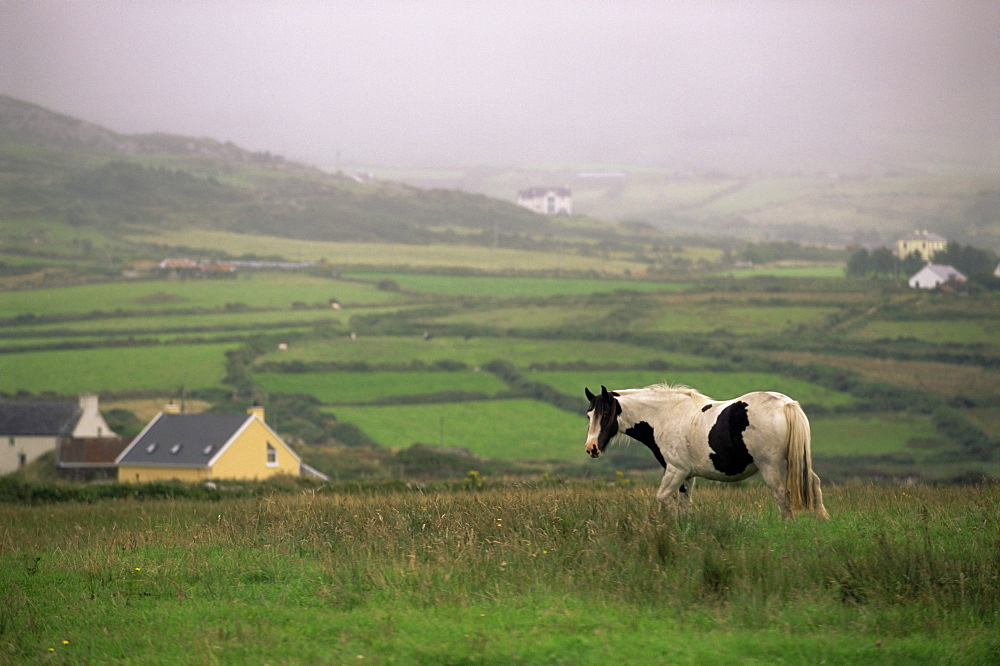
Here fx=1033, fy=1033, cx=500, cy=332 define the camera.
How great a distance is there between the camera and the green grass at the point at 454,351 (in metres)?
98.9

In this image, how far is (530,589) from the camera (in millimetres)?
8844

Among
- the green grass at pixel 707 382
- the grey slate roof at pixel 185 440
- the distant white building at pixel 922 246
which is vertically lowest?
the grey slate roof at pixel 185 440

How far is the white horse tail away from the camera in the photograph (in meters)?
10.8

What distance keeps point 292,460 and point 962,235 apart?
152 metres

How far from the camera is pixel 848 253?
182750 millimetres

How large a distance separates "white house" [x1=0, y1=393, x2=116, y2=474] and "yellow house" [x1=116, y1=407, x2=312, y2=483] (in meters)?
16.8

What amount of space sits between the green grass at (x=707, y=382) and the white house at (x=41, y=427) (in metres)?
35.7

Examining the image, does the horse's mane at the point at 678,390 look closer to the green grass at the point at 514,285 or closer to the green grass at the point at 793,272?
the green grass at the point at 514,285

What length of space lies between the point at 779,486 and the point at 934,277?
13642cm

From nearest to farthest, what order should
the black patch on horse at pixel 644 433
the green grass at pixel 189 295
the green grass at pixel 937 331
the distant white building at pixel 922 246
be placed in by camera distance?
1. the black patch on horse at pixel 644 433
2. the green grass at pixel 937 331
3. the green grass at pixel 189 295
4. the distant white building at pixel 922 246

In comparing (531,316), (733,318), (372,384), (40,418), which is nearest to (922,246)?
(733,318)

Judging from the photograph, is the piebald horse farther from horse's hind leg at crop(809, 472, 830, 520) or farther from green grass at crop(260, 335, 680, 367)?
green grass at crop(260, 335, 680, 367)

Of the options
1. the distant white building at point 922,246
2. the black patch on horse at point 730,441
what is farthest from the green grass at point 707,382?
the distant white building at point 922,246

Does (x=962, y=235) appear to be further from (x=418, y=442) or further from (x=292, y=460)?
(x=292, y=460)
